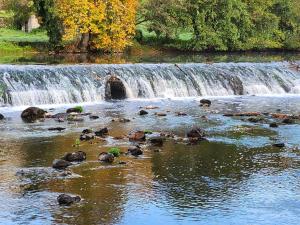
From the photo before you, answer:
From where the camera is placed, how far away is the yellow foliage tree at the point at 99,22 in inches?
1838

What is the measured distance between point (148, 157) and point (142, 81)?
14.7 meters

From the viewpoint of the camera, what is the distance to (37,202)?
531 inches

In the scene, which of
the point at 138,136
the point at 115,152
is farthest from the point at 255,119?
the point at 115,152

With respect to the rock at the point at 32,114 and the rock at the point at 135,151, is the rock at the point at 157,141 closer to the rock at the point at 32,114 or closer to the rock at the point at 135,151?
the rock at the point at 135,151

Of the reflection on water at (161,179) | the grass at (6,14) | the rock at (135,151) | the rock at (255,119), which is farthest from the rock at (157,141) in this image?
the grass at (6,14)

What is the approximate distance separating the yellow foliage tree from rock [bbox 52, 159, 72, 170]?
102 ft

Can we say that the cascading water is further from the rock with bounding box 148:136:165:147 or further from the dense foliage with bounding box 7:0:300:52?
the dense foliage with bounding box 7:0:300:52

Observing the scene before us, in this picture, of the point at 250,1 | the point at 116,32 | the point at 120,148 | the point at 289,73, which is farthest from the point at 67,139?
the point at 250,1

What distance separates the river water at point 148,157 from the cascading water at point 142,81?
7cm

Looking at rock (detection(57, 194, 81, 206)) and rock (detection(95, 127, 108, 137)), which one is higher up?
rock (detection(95, 127, 108, 137))

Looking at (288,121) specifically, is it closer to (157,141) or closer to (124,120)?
(124,120)

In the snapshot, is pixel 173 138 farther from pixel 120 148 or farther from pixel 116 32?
pixel 116 32

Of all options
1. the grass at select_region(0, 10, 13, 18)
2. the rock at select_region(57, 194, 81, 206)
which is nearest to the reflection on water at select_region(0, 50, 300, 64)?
the grass at select_region(0, 10, 13, 18)

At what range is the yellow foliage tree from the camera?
4669cm
